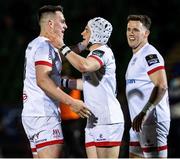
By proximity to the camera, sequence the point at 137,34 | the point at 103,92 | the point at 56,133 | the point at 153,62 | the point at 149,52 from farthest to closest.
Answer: the point at 137,34 → the point at 149,52 → the point at 153,62 → the point at 103,92 → the point at 56,133

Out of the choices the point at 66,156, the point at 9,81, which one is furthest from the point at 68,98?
the point at 9,81

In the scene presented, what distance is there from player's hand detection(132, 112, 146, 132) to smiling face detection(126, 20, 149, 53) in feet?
2.94

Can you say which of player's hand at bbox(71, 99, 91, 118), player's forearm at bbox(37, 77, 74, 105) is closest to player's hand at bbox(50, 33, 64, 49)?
player's forearm at bbox(37, 77, 74, 105)

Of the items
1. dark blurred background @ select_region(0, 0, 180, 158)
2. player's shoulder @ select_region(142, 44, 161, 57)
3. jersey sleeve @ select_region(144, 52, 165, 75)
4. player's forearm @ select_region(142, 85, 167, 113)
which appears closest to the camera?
player's forearm @ select_region(142, 85, 167, 113)

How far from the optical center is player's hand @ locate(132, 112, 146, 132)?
6785 mm

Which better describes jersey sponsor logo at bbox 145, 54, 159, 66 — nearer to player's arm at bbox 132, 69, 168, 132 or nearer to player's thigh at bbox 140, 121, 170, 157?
player's arm at bbox 132, 69, 168, 132

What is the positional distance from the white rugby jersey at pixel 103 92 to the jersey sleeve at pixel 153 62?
0.54 m

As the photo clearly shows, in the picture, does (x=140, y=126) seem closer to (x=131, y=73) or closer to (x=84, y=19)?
(x=131, y=73)

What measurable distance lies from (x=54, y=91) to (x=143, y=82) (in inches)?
51.4

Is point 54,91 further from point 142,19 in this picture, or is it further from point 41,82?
point 142,19

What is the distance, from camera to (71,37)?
43.9ft

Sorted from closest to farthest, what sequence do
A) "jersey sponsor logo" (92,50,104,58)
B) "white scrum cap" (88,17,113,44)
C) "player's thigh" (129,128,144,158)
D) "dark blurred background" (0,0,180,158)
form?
"jersey sponsor logo" (92,50,104,58) < "white scrum cap" (88,17,113,44) < "player's thigh" (129,128,144,158) < "dark blurred background" (0,0,180,158)

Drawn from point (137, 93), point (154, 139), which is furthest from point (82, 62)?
point (154, 139)

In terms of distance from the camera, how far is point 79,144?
1064 centimetres
